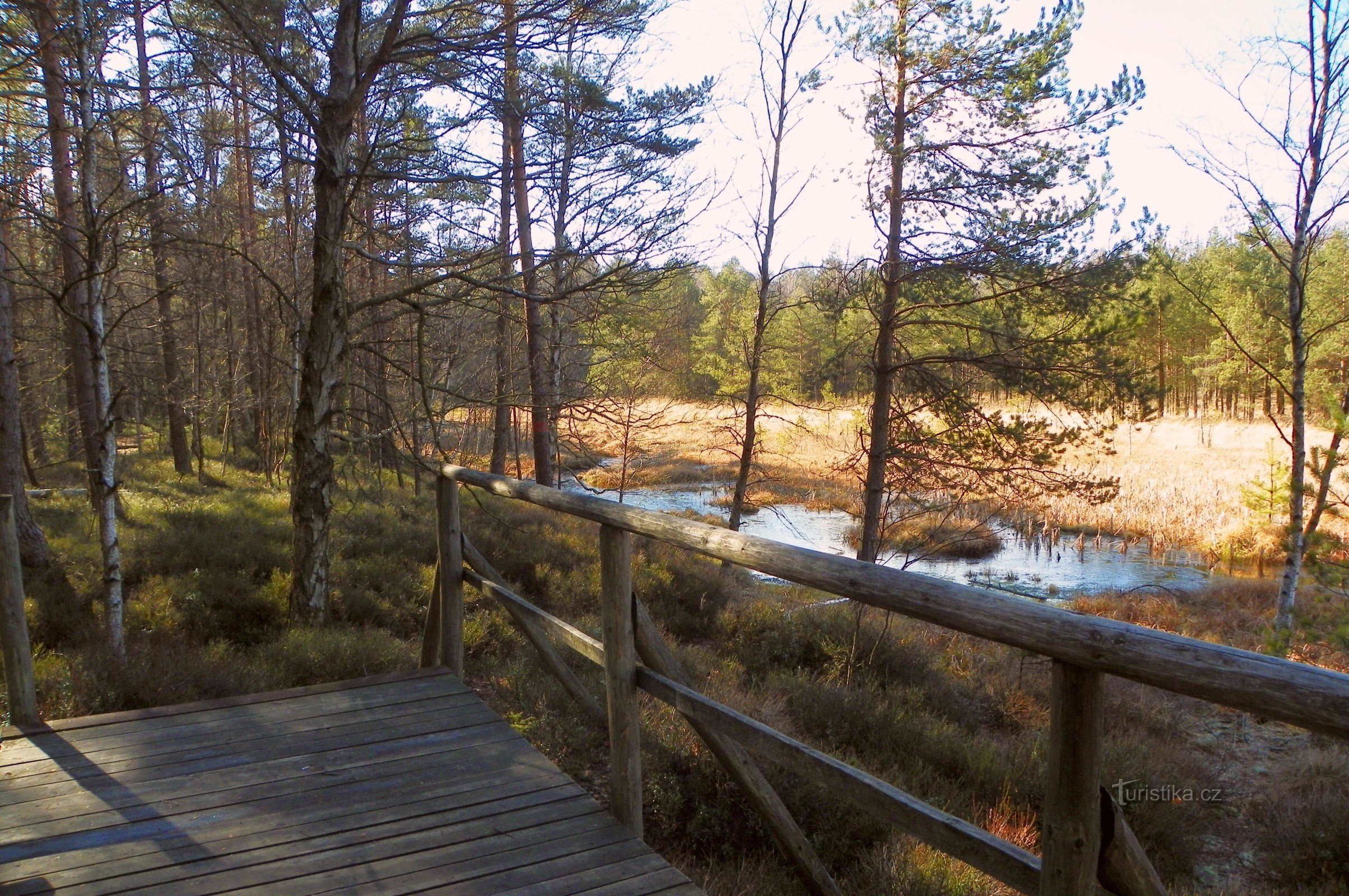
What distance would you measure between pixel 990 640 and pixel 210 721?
3.49 metres

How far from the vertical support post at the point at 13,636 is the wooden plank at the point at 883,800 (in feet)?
9.80

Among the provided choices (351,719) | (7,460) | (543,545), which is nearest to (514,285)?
(543,545)

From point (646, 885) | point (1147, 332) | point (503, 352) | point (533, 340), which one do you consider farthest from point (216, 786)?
point (1147, 332)

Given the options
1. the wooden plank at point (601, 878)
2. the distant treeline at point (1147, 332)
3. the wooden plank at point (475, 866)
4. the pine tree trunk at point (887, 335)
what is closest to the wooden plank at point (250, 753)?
the wooden plank at point (475, 866)

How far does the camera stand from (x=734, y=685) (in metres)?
6.86

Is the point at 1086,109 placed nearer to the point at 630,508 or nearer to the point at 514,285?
the point at 514,285

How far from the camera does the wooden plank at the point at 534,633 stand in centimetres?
408

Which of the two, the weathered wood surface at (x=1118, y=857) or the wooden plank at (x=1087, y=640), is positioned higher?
the wooden plank at (x=1087, y=640)

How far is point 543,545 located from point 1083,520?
15.9 m

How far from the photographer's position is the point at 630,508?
3002 millimetres

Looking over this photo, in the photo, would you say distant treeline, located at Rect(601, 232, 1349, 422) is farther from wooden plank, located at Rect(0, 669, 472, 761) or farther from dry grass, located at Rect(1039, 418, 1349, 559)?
wooden plank, located at Rect(0, 669, 472, 761)

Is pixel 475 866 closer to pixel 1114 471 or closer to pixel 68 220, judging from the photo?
pixel 68 220

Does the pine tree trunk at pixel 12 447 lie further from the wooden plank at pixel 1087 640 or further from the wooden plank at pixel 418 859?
the wooden plank at pixel 1087 640

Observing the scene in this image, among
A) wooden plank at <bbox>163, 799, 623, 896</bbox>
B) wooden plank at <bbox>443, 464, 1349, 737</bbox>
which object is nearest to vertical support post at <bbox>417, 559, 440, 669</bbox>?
wooden plank at <bbox>163, 799, 623, 896</bbox>
